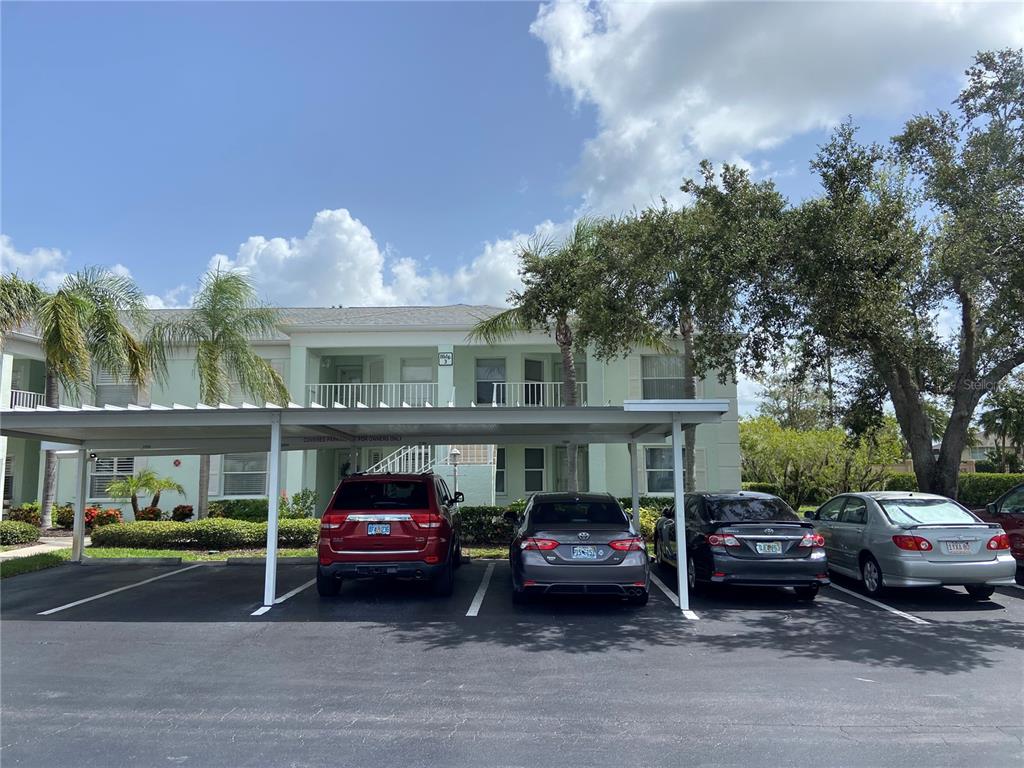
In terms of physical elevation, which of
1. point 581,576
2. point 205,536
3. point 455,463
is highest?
point 455,463

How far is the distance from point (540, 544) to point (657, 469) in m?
13.8

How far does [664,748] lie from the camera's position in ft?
15.6

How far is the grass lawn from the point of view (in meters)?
12.5

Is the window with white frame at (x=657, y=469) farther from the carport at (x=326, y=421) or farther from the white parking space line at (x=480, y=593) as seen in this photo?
the white parking space line at (x=480, y=593)

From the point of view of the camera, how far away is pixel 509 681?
623cm

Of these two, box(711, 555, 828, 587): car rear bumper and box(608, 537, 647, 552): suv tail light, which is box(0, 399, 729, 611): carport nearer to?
box(711, 555, 828, 587): car rear bumper

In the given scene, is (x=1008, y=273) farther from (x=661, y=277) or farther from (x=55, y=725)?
(x=55, y=725)

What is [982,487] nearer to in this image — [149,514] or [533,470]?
[533,470]

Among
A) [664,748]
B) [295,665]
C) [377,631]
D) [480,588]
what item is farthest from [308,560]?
[664,748]

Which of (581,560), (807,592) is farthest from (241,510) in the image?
(807,592)

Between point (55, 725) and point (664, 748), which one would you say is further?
point (55, 725)

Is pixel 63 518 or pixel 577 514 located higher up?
pixel 577 514

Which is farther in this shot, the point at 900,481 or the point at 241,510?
the point at 900,481

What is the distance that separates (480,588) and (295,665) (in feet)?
14.0
